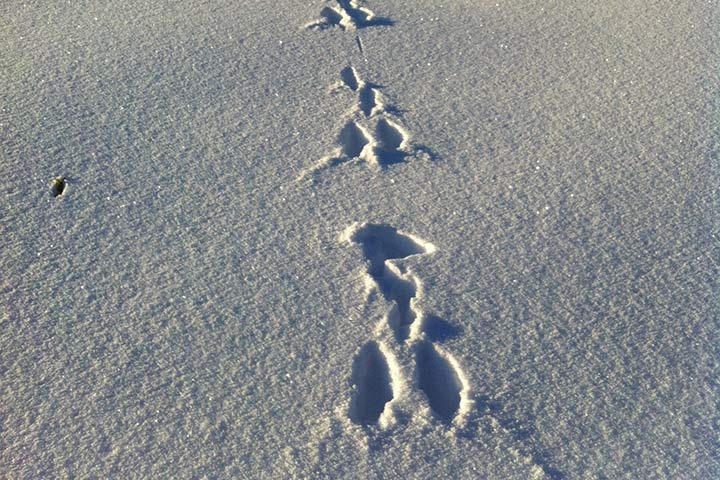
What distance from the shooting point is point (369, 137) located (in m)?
3.05

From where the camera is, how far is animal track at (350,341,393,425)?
2.20m

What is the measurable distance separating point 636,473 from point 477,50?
1.99m

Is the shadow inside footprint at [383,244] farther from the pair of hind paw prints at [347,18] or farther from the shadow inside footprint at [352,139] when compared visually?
the pair of hind paw prints at [347,18]

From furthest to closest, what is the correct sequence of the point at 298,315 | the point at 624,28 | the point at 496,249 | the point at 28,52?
the point at 624,28 → the point at 28,52 → the point at 496,249 → the point at 298,315

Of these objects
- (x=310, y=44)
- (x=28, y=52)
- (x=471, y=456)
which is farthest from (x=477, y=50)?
(x=471, y=456)

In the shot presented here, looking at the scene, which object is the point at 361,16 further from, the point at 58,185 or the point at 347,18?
the point at 58,185

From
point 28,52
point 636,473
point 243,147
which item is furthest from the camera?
point 28,52

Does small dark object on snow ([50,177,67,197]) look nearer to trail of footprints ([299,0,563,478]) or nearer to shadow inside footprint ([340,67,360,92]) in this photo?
trail of footprints ([299,0,563,478])

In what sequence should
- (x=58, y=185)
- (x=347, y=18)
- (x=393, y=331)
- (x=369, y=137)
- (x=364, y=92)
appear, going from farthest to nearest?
(x=347, y=18) < (x=364, y=92) < (x=369, y=137) < (x=58, y=185) < (x=393, y=331)

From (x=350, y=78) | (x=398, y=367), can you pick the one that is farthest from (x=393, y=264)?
(x=350, y=78)

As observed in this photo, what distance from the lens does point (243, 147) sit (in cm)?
300

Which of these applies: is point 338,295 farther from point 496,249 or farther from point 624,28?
point 624,28

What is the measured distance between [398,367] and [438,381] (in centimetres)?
11

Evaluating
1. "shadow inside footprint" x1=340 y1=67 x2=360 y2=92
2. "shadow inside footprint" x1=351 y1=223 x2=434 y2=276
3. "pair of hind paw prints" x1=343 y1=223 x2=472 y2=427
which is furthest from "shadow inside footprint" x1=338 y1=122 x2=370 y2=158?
"pair of hind paw prints" x1=343 y1=223 x2=472 y2=427
